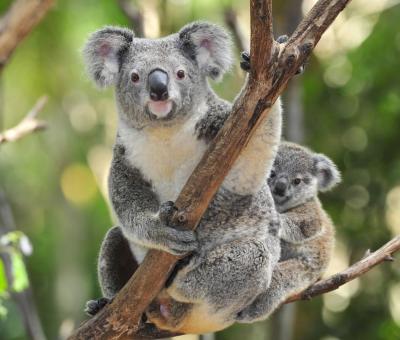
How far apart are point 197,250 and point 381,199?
14.6ft

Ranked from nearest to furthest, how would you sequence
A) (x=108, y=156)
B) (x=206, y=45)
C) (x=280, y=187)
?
(x=206, y=45) < (x=280, y=187) < (x=108, y=156)

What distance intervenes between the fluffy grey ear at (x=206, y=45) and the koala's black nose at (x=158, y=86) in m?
0.44

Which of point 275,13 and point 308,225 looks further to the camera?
point 275,13

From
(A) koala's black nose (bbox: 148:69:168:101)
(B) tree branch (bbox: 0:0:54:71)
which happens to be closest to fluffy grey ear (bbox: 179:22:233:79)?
(A) koala's black nose (bbox: 148:69:168:101)

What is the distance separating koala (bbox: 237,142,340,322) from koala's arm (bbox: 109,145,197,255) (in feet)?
3.24

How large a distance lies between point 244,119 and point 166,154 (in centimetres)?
73

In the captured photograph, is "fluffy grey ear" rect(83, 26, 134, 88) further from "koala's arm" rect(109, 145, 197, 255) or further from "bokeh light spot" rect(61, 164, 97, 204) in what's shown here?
"bokeh light spot" rect(61, 164, 97, 204)

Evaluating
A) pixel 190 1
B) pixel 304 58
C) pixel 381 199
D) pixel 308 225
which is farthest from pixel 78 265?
pixel 304 58

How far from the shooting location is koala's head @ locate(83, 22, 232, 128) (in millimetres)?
3965

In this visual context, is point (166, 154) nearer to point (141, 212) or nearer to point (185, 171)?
point (185, 171)

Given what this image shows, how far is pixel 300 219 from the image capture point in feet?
17.3

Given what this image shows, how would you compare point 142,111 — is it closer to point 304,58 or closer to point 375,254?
point 304,58

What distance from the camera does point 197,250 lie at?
4215 mm

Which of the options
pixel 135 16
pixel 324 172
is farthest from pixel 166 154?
pixel 135 16
